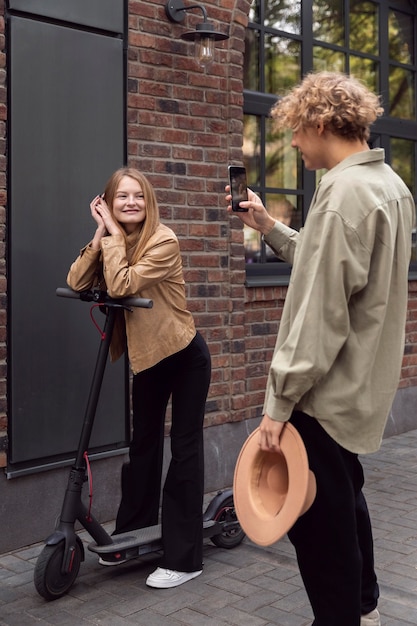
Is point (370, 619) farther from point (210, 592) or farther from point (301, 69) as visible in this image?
point (301, 69)

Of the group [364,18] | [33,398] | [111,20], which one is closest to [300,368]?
[33,398]

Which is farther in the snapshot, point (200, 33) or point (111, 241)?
point (200, 33)

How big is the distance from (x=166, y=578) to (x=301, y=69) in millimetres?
4383

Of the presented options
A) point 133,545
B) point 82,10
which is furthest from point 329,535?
point 82,10

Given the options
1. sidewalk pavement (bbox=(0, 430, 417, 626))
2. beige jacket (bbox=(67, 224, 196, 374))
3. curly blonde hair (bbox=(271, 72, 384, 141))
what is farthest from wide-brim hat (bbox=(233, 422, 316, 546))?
beige jacket (bbox=(67, 224, 196, 374))

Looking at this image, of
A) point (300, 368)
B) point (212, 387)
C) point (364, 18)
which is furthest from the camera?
point (364, 18)

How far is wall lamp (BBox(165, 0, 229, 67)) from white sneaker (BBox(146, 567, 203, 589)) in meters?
3.05

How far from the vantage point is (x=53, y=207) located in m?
4.82

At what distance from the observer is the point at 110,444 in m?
5.18

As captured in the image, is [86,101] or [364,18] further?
→ [364,18]

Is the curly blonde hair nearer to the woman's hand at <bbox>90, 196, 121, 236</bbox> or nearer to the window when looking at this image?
the woman's hand at <bbox>90, 196, 121, 236</bbox>

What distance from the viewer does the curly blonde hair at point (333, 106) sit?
2828 mm

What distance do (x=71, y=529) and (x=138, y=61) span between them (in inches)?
109

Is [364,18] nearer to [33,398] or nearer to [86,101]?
[86,101]
